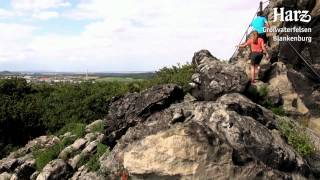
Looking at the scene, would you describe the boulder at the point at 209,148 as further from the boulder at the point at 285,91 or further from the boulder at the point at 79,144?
the boulder at the point at 79,144

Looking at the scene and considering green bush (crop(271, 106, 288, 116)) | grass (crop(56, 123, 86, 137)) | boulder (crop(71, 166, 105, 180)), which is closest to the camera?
boulder (crop(71, 166, 105, 180))

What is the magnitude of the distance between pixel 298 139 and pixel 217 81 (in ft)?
12.7

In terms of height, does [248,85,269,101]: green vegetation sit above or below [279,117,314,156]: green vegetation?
above

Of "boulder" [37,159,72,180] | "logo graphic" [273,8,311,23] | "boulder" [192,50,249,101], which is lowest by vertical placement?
"boulder" [37,159,72,180]

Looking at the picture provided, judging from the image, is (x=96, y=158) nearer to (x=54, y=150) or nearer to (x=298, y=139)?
(x=54, y=150)

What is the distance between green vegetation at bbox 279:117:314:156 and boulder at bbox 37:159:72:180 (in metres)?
8.21

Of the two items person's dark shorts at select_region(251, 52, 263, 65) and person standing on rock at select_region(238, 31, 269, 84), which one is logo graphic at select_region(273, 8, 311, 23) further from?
person's dark shorts at select_region(251, 52, 263, 65)

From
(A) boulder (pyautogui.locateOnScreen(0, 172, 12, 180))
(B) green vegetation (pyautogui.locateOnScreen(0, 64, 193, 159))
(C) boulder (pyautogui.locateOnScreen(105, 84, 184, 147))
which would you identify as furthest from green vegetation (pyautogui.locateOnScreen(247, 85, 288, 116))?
(A) boulder (pyautogui.locateOnScreen(0, 172, 12, 180))

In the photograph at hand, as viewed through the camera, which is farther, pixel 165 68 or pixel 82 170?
pixel 165 68

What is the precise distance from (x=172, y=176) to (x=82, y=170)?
524 cm

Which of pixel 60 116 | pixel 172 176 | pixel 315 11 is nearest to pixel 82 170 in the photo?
pixel 172 176

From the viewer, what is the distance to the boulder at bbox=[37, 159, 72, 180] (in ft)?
58.1

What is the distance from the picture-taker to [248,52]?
22.1 meters

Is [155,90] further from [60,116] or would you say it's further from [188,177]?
[60,116]
